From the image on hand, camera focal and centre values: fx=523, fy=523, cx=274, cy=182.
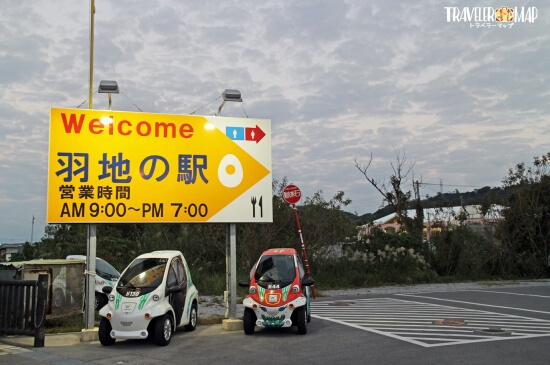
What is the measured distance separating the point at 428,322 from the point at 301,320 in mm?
3280

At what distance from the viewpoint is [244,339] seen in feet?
35.0

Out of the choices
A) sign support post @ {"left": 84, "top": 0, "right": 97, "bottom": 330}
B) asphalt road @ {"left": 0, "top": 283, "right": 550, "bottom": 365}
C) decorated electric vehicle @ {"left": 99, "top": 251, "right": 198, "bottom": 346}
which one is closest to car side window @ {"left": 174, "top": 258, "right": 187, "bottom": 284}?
decorated electric vehicle @ {"left": 99, "top": 251, "right": 198, "bottom": 346}

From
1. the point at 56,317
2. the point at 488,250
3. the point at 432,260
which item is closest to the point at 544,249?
the point at 488,250

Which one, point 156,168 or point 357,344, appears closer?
point 357,344

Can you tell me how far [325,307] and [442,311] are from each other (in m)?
3.42

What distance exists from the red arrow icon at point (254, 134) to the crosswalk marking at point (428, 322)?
487 cm

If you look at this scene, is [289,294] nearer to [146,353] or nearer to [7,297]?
[146,353]

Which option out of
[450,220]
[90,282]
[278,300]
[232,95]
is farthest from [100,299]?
[450,220]

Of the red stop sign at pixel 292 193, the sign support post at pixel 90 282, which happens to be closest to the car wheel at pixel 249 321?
the sign support post at pixel 90 282

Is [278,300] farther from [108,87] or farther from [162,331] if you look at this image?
[108,87]

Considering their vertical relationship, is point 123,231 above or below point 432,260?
above

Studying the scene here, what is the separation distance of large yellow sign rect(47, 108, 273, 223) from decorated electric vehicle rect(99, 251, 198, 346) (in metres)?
1.26

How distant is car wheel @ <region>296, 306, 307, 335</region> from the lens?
10.9 m

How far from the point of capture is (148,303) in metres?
10.1
